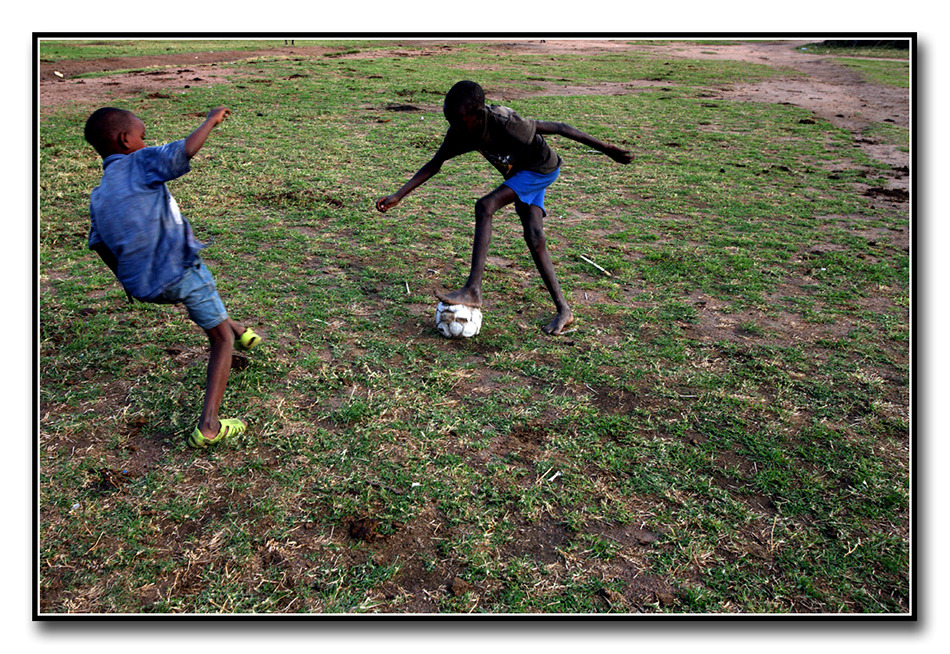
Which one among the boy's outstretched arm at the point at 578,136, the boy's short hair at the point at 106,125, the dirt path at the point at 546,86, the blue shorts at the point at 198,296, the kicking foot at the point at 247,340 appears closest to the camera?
the boy's short hair at the point at 106,125

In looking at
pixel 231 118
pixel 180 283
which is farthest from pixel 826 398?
pixel 231 118

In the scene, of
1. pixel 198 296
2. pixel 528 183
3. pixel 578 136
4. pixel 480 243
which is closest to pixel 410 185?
pixel 480 243

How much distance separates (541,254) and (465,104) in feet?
3.24

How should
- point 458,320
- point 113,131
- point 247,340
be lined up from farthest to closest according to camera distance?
point 458,320
point 247,340
point 113,131

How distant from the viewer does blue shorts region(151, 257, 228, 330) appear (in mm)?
2723

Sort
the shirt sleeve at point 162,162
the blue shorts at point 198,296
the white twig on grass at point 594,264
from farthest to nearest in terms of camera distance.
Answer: the white twig on grass at point 594,264 < the blue shorts at point 198,296 < the shirt sleeve at point 162,162

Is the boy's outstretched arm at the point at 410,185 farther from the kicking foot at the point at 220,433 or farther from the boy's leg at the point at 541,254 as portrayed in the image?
the kicking foot at the point at 220,433

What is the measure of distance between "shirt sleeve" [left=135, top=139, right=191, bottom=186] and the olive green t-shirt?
4.93 ft

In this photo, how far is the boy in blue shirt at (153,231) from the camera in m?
2.56

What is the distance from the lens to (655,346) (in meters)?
3.82

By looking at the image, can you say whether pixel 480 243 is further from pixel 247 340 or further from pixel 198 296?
pixel 198 296

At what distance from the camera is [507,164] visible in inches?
150

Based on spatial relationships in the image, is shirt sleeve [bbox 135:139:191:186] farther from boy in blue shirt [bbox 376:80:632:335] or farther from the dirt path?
the dirt path

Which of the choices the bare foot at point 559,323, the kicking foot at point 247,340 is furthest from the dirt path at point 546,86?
the kicking foot at point 247,340
